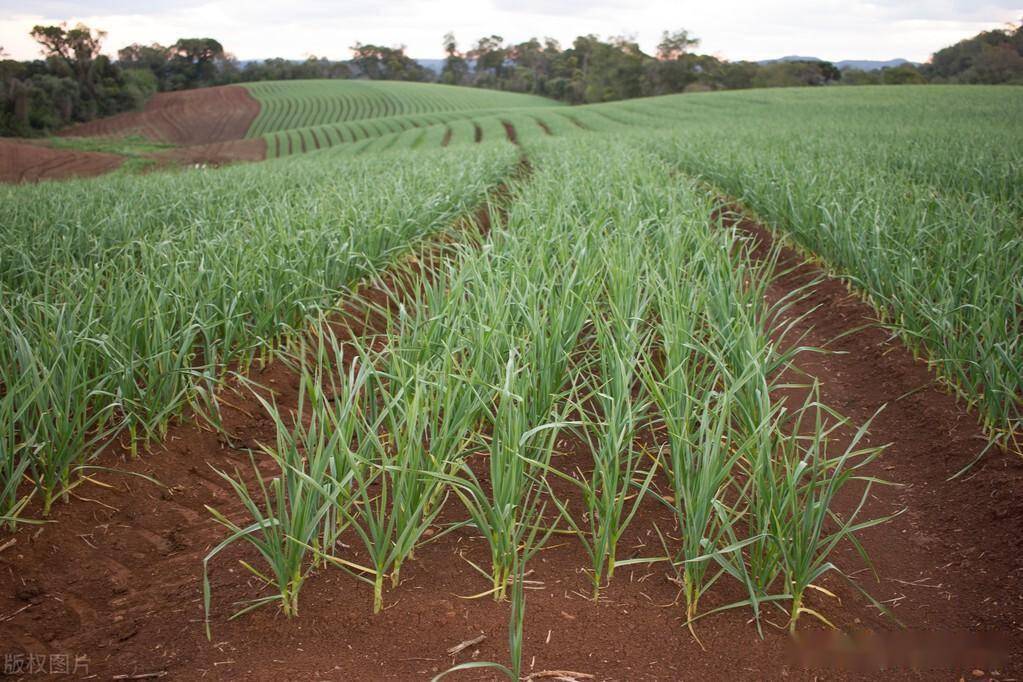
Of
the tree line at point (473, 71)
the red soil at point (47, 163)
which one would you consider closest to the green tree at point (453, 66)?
the tree line at point (473, 71)

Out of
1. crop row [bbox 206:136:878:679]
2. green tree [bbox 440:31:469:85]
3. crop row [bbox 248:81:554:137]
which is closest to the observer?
crop row [bbox 206:136:878:679]

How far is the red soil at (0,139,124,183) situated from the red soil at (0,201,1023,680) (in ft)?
71.7

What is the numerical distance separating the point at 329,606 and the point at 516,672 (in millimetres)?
651

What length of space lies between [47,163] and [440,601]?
2547cm

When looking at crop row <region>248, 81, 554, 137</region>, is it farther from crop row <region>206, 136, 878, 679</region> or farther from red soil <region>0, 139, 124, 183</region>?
crop row <region>206, 136, 878, 679</region>

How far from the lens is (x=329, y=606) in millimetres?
Result: 1950

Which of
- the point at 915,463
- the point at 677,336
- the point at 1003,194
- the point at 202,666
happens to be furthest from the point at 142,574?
the point at 1003,194

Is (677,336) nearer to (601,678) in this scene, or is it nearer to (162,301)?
(601,678)

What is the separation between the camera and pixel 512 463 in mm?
1913

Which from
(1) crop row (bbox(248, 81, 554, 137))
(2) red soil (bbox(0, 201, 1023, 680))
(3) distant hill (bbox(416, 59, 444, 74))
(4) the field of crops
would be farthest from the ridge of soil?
(3) distant hill (bbox(416, 59, 444, 74))

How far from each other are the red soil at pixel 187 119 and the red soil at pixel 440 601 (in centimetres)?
4112

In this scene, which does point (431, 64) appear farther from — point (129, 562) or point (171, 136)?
point (129, 562)

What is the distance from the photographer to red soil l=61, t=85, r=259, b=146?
39028 mm

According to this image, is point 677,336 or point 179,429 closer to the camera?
point 677,336
